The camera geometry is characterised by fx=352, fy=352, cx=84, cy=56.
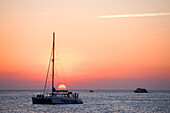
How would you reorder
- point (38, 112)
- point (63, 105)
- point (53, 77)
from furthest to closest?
1. point (63, 105)
2. point (53, 77)
3. point (38, 112)

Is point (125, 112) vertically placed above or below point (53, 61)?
below

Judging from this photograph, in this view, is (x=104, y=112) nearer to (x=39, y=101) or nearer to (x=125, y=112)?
(x=125, y=112)

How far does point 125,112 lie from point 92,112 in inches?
325

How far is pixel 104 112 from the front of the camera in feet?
270

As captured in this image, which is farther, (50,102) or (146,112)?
(50,102)

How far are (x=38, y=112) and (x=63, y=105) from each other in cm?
1847

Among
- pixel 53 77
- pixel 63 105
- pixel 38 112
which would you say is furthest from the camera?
pixel 63 105

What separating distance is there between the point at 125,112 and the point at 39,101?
81.5 ft

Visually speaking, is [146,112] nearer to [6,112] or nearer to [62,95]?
[62,95]

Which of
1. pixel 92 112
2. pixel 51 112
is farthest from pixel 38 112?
pixel 92 112

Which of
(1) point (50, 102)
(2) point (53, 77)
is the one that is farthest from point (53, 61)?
(1) point (50, 102)

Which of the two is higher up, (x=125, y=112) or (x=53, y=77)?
(x=53, y=77)

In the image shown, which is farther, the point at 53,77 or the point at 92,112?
the point at 53,77

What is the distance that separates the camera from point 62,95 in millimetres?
95625
